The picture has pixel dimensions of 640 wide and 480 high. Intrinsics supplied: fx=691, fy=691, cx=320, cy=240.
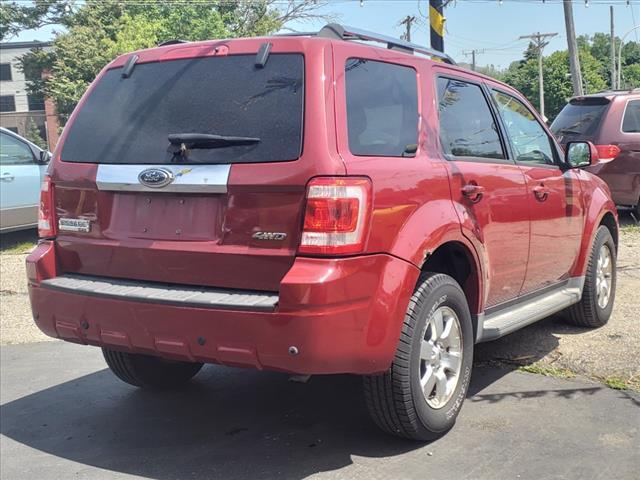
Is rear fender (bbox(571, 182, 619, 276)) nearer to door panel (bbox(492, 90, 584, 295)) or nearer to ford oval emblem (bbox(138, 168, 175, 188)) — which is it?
door panel (bbox(492, 90, 584, 295))

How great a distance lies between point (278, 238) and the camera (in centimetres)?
299

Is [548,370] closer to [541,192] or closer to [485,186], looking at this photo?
[541,192]

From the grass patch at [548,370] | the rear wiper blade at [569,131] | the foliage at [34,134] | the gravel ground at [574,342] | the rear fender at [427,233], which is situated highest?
the foliage at [34,134]

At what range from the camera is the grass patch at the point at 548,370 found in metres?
4.48

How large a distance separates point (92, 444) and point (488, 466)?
2.08 m

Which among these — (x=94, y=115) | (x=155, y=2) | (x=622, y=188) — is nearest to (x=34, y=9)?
(x=155, y=2)

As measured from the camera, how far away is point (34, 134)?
181 ft

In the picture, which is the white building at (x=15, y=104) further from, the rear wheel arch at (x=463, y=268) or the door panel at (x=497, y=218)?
the rear wheel arch at (x=463, y=268)

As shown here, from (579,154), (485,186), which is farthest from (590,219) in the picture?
(485,186)

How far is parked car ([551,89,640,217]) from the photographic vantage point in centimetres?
941

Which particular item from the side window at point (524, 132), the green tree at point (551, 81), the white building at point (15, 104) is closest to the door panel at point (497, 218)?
the side window at point (524, 132)

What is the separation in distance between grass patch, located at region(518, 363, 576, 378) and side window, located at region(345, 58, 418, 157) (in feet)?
6.53

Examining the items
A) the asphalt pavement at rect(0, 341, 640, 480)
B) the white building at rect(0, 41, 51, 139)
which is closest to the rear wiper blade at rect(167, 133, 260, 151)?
the asphalt pavement at rect(0, 341, 640, 480)

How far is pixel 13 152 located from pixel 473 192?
24.9ft
